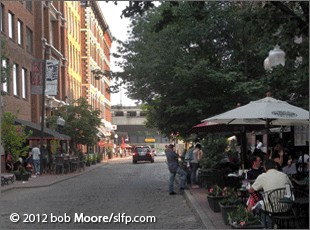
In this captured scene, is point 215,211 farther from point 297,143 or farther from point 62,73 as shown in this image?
point 62,73

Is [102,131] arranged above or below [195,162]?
above

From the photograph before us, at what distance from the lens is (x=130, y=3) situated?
7871mm

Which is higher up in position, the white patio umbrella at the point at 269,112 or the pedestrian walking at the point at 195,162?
the white patio umbrella at the point at 269,112

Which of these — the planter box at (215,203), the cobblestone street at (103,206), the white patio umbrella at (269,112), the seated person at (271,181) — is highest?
the white patio umbrella at (269,112)

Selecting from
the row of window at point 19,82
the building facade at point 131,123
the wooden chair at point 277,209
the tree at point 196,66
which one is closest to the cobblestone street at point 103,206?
the wooden chair at point 277,209

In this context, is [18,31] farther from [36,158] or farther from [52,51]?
[36,158]

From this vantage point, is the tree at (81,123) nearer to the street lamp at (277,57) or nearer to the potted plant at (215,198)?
the potted plant at (215,198)

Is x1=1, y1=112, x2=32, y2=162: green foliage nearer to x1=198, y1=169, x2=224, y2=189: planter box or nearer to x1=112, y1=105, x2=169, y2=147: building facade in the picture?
x1=198, y1=169, x2=224, y2=189: planter box

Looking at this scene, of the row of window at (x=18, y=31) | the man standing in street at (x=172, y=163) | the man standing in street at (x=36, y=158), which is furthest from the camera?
the row of window at (x=18, y=31)

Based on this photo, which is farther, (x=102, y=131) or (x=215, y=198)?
(x=102, y=131)

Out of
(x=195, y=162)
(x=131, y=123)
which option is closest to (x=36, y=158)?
(x=195, y=162)

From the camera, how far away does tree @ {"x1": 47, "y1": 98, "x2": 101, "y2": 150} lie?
4112cm

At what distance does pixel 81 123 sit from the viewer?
41094 mm

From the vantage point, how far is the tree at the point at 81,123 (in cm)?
4112
